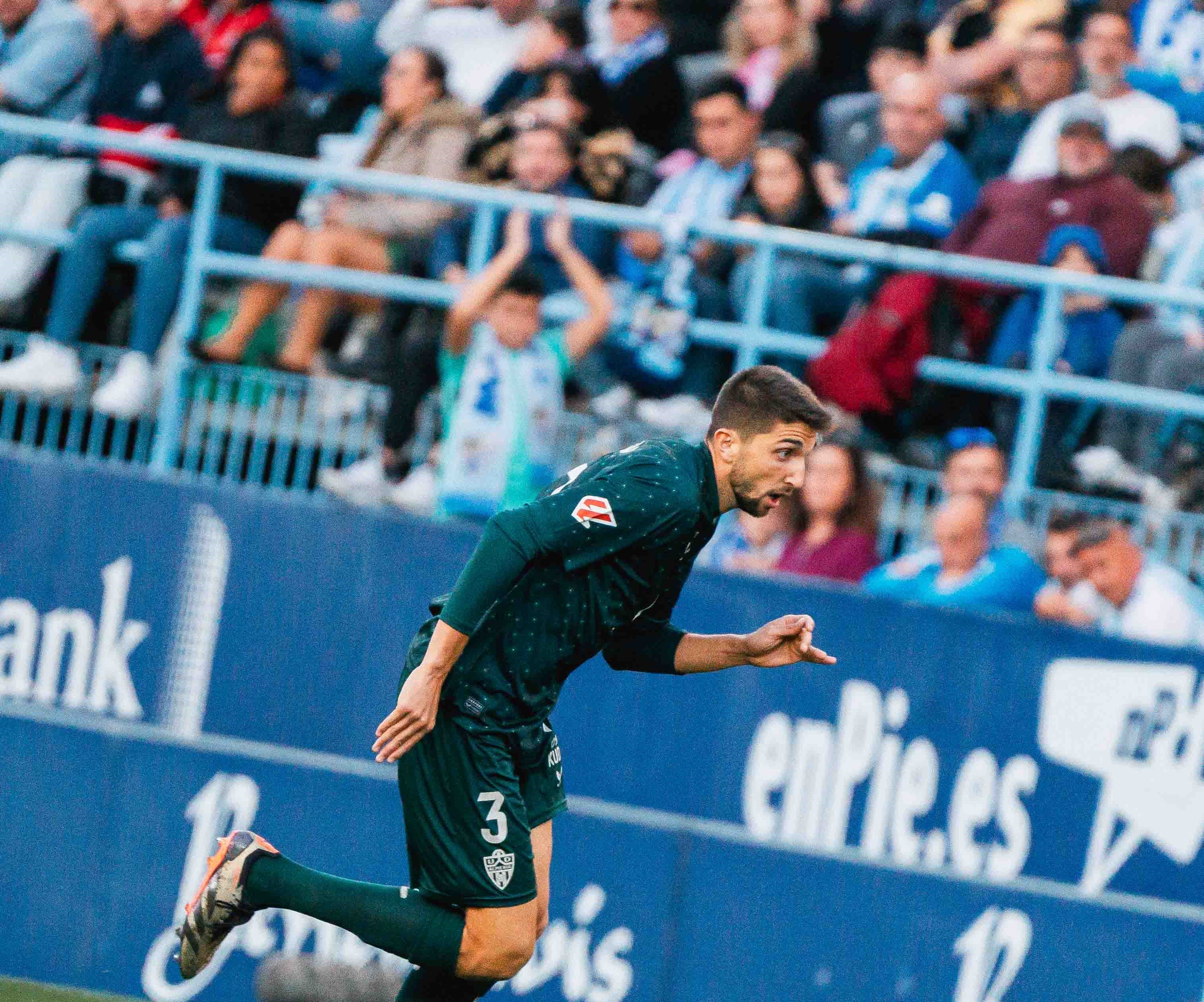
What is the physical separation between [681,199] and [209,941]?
14.8 ft

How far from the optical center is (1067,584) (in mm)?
7352

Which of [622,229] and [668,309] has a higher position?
[622,229]

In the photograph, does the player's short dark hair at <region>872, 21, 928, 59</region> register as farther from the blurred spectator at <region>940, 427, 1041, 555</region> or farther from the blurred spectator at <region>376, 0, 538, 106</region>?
the blurred spectator at <region>940, 427, 1041, 555</region>

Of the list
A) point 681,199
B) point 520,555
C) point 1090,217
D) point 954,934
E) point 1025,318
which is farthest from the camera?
point 681,199

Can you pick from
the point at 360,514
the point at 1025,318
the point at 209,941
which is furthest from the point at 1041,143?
the point at 209,941

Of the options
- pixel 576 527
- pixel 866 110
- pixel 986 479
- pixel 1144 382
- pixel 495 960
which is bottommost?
pixel 495 960

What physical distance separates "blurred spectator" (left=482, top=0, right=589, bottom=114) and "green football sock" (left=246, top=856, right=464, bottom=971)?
5.54 metres

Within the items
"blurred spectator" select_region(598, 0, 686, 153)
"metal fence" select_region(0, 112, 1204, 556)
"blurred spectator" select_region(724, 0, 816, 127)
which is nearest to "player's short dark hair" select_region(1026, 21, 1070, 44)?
"blurred spectator" select_region(724, 0, 816, 127)

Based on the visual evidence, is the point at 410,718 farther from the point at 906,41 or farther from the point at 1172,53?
the point at 1172,53

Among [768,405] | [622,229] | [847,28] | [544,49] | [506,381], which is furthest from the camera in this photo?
[544,49]

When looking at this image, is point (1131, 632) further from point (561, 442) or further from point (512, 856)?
point (512, 856)

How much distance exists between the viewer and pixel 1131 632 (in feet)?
24.2

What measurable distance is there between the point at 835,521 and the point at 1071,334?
117cm

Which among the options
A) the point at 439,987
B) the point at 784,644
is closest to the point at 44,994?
the point at 439,987
